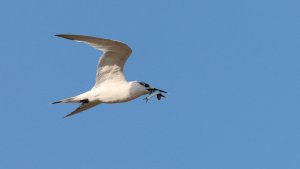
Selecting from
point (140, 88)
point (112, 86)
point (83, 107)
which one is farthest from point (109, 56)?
point (83, 107)

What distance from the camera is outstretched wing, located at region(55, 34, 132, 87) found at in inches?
822

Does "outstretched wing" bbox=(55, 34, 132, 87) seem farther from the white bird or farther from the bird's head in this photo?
the bird's head

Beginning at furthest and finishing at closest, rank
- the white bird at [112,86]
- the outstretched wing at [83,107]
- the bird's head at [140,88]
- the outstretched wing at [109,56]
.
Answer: the outstretched wing at [83,107]
the bird's head at [140,88]
the white bird at [112,86]
the outstretched wing at [109,56]

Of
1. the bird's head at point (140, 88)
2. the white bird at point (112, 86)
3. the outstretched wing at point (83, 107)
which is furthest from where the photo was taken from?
the outstretched wing at point (83, 107)

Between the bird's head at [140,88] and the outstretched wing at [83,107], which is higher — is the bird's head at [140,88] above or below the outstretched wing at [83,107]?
above

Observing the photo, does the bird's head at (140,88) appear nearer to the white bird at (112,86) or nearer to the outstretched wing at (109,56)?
the white bird at (112,86)

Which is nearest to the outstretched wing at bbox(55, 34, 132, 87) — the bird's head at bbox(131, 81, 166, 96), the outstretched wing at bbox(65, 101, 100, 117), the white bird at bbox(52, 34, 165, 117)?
the white bird at bbox(52, 34, 165, 117)

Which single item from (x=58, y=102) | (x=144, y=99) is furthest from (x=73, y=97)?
Result: (x=144, y=99)

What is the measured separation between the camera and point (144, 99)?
22219mm

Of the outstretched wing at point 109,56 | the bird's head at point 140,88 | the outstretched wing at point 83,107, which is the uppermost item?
the outstretched wing at point 109,56

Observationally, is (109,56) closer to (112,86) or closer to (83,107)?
(112,86)

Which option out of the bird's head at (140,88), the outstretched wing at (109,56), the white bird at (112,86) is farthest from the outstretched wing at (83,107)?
the bird's head at (140,88)

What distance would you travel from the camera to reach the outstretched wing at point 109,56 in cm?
2088

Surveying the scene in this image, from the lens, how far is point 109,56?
2166 cm
